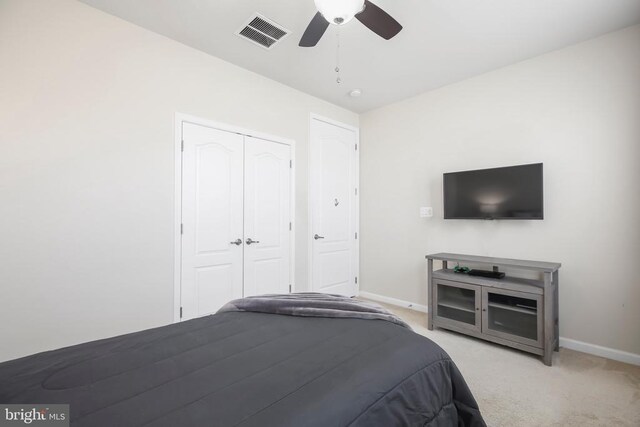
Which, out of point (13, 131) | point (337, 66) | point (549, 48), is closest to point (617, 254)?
point (549, 48)

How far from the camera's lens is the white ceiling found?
2.27 m

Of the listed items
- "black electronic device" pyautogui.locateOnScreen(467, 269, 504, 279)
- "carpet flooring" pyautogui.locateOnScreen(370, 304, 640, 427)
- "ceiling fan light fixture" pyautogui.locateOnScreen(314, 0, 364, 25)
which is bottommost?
"carpet flooring" pyautogui.locateOnScreen(370, 304, 640, 427)

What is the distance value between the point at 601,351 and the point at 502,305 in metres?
0.90

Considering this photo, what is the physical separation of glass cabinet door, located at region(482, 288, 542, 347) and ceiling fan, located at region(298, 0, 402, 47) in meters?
2.44

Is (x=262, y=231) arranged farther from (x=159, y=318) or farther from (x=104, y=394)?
(x=104, y=394)

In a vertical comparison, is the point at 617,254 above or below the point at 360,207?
below

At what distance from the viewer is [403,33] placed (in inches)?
101

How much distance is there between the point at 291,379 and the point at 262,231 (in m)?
2.44

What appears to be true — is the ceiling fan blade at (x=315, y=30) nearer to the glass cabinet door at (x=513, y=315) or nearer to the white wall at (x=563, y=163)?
the white wall at (x=563, y=163)

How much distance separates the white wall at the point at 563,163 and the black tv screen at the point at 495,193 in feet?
0.70

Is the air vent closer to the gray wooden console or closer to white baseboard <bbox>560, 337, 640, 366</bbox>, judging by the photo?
the gray wooden console

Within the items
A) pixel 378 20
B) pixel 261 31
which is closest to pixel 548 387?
pixel 378 20

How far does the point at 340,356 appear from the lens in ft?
3.99

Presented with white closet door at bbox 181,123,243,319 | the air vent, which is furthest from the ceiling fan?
white closet door at bbox 181,123,243,319
